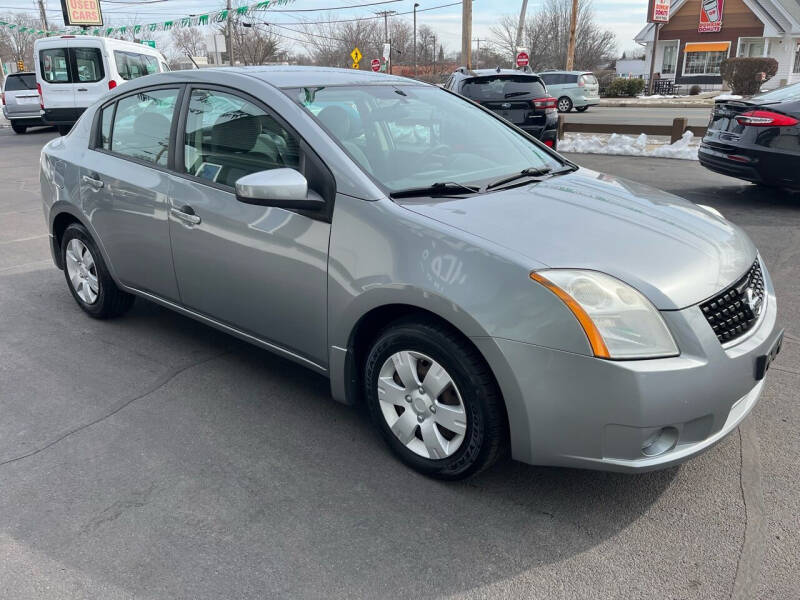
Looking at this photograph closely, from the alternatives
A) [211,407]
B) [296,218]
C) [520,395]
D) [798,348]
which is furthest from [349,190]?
[798,348]

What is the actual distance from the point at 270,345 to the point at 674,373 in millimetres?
1957

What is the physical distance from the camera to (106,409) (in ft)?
11.7

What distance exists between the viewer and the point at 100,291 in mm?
4613

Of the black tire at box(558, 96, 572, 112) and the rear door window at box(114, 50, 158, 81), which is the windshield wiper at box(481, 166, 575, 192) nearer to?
the rear door window at box(114, 50, 158, 81)

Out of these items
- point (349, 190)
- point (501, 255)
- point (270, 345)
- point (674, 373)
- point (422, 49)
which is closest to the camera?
point (674, 373)

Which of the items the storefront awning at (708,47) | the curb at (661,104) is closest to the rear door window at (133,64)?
the curb at (661,104)

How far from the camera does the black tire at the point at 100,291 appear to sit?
4.52 metres

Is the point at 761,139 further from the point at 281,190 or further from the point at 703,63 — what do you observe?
the point at 703,63

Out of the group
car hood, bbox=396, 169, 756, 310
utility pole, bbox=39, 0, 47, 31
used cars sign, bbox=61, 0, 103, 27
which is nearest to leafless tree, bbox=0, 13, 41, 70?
utility pole, bbox=39, 0, 47, 31

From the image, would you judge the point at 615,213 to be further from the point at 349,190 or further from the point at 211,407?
the point at 211,407

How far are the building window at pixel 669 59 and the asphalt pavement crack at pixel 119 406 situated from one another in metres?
48.5

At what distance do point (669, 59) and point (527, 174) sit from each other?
160 ft

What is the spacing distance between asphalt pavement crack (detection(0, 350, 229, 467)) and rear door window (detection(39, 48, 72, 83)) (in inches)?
601

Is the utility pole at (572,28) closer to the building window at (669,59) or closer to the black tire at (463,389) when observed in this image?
the building window at (669,59)
